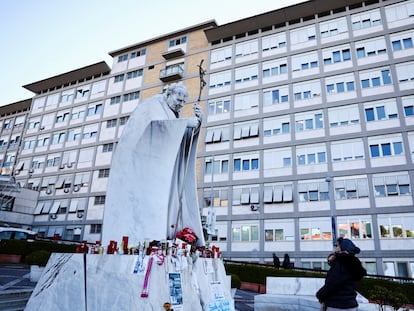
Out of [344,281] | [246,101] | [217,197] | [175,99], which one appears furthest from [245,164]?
[344,281]

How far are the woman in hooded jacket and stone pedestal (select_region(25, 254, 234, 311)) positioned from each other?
189cm

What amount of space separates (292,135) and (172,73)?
14.1 m

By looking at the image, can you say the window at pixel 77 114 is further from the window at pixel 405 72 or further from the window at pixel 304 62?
Result: the window at pixel 405 72

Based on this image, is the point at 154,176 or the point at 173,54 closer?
the point at 154,176

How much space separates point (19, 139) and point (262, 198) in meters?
35.1

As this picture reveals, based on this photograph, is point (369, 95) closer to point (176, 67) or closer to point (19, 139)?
point (176, 67)

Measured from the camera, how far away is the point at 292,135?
2656 centimetres

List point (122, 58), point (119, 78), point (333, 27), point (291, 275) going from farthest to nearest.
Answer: point (122, 58) < point (119, 78) < point (333, 27) < point (291, 275)

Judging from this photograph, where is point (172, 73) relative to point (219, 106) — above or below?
above

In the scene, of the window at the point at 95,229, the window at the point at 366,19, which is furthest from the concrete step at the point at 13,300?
the window at the point at 366,19

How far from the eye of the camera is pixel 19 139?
144 feet

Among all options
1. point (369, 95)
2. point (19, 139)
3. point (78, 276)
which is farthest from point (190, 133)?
point (19, 139)

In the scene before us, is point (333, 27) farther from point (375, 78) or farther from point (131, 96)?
point (131, 96)

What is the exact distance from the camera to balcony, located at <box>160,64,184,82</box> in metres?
33.2
